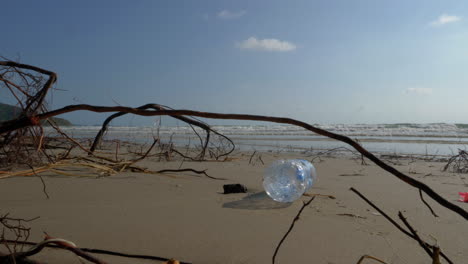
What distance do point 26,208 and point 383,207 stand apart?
214 centimetres

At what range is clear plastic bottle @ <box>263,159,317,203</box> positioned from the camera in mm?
2192

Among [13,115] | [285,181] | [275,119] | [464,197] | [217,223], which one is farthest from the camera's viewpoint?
[13,115]

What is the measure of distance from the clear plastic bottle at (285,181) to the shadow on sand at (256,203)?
8cm

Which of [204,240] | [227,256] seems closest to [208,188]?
[204,240]

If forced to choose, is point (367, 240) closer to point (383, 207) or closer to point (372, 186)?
point (383, 207)

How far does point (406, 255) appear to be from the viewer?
1.20 meters

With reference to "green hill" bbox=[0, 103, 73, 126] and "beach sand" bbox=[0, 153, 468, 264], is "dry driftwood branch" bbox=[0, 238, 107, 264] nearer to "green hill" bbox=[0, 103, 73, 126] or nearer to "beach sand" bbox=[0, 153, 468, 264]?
"beach sand" bbox=[0, 153, 468, 264]

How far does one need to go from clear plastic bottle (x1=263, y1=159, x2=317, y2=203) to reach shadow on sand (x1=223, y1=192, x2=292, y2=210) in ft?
0.27

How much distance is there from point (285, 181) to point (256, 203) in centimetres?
45

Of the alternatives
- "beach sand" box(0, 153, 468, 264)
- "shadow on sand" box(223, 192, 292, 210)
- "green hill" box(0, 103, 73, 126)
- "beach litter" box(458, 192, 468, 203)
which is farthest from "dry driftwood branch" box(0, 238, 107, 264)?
"beach litter" box(458, 192, 468, 203)

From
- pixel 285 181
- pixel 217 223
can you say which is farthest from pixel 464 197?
pixel 217 223

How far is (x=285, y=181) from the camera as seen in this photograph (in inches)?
93.0

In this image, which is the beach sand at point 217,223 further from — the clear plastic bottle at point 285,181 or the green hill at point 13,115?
the green hill at point 13,115

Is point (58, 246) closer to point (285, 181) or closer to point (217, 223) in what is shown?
point (217, 223)
